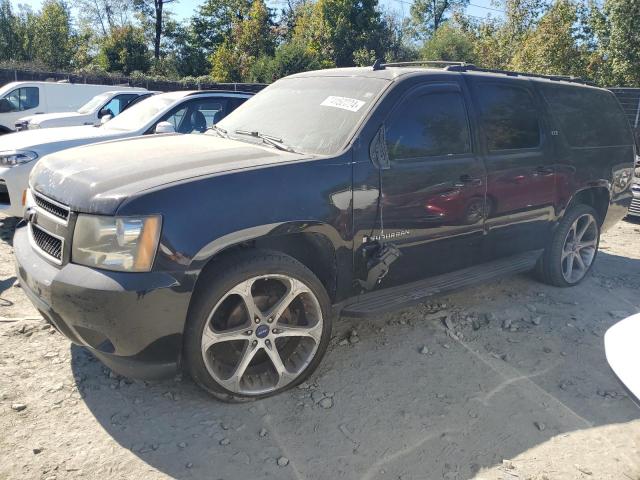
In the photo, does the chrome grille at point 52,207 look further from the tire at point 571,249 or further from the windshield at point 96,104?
the windshield at point 96,104

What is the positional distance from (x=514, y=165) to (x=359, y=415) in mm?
2336

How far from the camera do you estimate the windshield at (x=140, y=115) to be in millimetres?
7137

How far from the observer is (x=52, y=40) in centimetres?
3559

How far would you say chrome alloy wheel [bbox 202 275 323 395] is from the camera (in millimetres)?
2924

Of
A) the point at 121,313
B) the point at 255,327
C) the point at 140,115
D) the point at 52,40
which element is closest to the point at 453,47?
the point at 52,40

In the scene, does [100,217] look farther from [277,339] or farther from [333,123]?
[333,123]

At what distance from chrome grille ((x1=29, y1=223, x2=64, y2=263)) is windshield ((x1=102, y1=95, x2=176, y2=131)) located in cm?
415

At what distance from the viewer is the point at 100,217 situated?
2.60 meters

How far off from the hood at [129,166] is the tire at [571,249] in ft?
9.32

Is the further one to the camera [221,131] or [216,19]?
[216,19]

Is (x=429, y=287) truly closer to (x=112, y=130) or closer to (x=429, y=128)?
(x=429, y=128)

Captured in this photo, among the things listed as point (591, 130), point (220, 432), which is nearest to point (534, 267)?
point (591, 130)

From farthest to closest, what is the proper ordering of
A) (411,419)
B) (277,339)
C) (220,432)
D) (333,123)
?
1. (333,123)
2. (277,339)
3. (411,419)
4. (220,432)

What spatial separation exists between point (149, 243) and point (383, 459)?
1.60 meters
